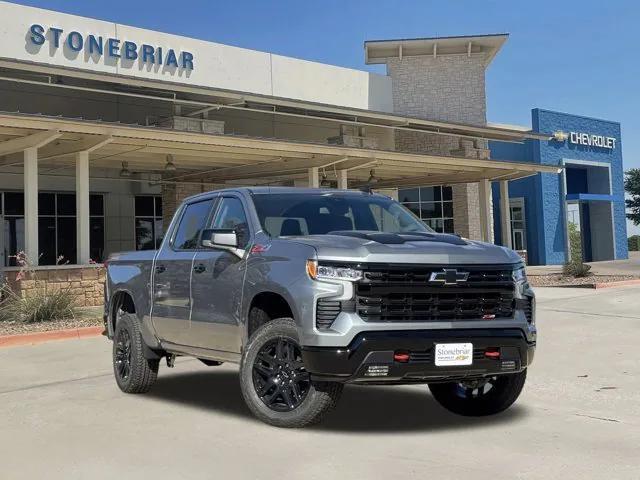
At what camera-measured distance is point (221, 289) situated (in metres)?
6.45

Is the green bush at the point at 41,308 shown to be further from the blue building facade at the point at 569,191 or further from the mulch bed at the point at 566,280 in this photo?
the blue building facade at the point at 569,191

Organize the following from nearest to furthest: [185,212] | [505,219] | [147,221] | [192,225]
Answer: [192,225] < [185,212] < [147,221] < [505,219]

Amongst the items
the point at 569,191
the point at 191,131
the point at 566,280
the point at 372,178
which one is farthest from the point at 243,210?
the point at 569,191

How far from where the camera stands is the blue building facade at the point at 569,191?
41.2m

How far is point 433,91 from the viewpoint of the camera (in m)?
33.6

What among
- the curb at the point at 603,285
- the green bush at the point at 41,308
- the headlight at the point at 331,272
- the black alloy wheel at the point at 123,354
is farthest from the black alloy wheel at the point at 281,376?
the curb at the point at 603,285

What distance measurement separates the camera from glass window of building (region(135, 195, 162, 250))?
28406 millimetres

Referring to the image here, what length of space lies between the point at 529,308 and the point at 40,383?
5.59m

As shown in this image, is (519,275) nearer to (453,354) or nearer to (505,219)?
(453,354)

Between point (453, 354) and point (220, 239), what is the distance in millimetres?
2090

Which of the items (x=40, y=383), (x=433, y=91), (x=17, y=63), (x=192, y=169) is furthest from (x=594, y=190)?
(x=40, y=383)

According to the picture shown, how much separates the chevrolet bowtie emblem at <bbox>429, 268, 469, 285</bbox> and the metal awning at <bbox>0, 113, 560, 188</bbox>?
12387 mm

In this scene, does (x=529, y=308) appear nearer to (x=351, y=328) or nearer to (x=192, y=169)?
(x=351, y=328)

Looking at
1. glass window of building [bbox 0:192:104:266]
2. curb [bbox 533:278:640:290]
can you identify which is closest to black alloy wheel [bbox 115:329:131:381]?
curb [bbox 533:278:640:290]
